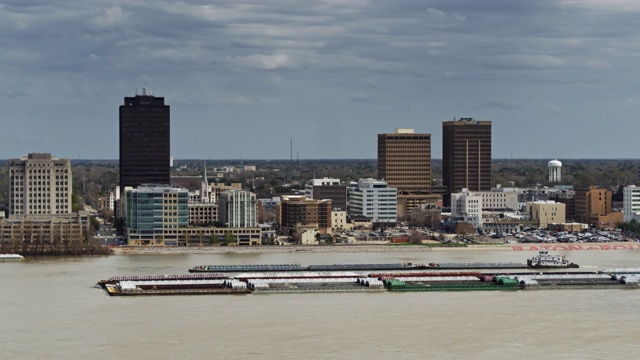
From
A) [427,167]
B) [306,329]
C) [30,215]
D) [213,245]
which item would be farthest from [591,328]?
[427,167]

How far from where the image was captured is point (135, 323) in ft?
103

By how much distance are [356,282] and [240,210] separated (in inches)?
729

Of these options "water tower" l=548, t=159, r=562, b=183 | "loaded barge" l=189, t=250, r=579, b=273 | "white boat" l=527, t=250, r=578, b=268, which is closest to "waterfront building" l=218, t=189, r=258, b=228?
"loaded barge" l=189, t=250, r=579, b=273

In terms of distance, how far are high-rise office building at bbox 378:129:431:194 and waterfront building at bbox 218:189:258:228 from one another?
21.5m

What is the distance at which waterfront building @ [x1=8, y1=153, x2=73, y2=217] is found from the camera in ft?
187

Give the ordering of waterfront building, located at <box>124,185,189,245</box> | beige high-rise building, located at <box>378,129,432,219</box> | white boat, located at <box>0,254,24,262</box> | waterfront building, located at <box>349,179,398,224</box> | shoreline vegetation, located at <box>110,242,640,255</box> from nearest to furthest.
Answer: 1. white boat, located at <box>0,254,24,262</box>
2. shoreline vegetation, located at <box>110,242,640,255</box>
3. waterfront building, located at <box>124,185,189,245</box>
4. waterfront building, located at <box>349,179,398,224</box>
5. beige high-rise building, located at <box>378,129,432,219</box>

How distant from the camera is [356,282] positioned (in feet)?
130

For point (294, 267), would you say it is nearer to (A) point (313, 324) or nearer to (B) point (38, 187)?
(A) point (313, 324)

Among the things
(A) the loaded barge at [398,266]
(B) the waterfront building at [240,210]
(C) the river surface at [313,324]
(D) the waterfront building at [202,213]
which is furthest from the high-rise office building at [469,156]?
(C) the river surface at [313,324]

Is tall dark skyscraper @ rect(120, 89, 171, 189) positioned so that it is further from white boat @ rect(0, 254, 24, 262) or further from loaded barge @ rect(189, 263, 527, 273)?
loaded barge @ rect(189, 263, 527, 273)

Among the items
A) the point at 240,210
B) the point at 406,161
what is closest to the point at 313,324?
the point at 240,210

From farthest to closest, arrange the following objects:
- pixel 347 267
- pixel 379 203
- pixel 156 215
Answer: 1. pixel 379 203
2. pixel 156 215
3. pixel 347 267

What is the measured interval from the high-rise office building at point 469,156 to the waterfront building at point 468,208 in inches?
394

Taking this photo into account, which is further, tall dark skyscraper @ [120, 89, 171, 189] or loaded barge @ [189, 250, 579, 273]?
tall dark skyscraper @ [120, 89, 171, 189]
